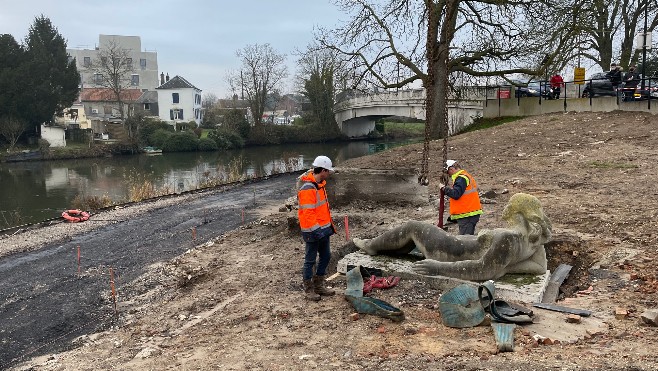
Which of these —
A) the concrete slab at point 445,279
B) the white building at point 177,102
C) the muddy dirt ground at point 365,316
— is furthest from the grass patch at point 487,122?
the white building at point 177,102

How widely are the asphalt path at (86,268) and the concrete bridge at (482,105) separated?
44.8 feet

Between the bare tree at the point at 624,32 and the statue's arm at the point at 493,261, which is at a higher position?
the bare tree at the point at 624,32

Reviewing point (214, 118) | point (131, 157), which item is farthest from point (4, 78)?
point (214, 118)

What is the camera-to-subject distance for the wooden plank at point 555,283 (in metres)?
7.45

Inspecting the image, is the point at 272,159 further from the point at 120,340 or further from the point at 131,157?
the point at 120,340

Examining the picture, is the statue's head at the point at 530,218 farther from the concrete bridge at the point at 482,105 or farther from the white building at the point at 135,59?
the white building at the point at 135,59

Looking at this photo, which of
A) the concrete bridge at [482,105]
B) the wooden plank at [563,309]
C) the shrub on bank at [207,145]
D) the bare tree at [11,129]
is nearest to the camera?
the wooden plank at [563,309]

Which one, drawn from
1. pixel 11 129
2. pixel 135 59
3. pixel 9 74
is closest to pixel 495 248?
pixel 11 129

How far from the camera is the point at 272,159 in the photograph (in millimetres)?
48656

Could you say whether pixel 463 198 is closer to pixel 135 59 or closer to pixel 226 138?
pixel 226 138

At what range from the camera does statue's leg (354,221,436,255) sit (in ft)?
27.1

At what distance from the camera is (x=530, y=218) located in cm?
770

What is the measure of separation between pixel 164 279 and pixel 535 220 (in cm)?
650

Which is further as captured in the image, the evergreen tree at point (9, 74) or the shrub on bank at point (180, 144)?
the shrub on bank at point (180, 144)
